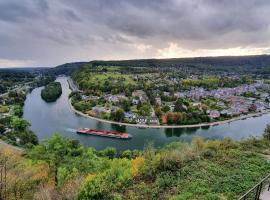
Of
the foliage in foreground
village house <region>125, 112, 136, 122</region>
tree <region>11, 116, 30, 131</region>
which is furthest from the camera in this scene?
village house <region>125, 112, 136, 122</region>

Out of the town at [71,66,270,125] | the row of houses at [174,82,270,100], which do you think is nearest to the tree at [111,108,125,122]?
the town at [71,66,270,125]

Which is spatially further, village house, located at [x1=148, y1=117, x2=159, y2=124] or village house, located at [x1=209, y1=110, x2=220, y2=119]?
village house, located at [x1=209, y1=110, x2=220, y2=119]

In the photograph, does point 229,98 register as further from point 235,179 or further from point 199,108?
point 235,179

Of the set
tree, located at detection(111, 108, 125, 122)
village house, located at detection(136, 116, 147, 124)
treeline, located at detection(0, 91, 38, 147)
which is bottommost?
village house, located at detection(136, 116, 147, 124)

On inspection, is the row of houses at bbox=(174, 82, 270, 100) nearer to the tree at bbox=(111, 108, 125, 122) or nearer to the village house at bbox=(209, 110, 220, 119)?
the village house at bbox=(209, 110, 220, 119)

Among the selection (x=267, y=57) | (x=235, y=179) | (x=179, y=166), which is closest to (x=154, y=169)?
(x=179, y=166)

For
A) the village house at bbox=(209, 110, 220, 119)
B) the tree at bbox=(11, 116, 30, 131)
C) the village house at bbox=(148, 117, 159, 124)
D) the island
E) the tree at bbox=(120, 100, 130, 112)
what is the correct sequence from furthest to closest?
the tree at bbox=(120, 100, 130, 112) → the village house at bbox=(209, 110, 220, 119) → the island → the village house at bbox=(148, 117, 159, 124) → the tree at bbox=(11, 116, 30, 131)

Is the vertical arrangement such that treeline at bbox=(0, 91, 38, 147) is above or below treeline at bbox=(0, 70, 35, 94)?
below

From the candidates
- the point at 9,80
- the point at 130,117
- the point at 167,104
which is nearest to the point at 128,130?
the point at 130,117

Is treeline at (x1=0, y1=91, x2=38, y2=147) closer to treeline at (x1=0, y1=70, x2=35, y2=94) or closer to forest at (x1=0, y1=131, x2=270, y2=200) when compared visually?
forest at (x1=0, y1=131, x2=270, y2=200)

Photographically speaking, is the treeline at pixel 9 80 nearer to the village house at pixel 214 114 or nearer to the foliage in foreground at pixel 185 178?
the village house at pixel 214 114
